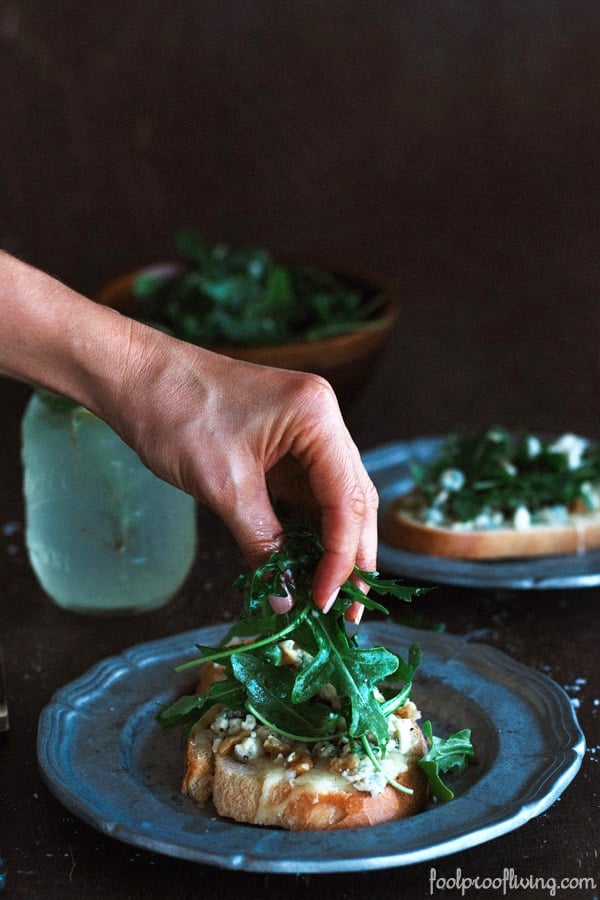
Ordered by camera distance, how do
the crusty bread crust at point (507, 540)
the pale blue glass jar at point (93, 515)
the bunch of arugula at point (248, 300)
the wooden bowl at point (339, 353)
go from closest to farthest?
the pale blue glass jar at point (93, 515)
the crusty bread crust at point (507, 540)
the wooden bowl at point (339, 353)
the bunch of arugula at point (248, 300)

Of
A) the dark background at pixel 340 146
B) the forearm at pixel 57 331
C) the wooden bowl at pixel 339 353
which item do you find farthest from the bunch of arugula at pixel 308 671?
the dark background at pixel 340 146

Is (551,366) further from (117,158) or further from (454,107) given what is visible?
(117,158)

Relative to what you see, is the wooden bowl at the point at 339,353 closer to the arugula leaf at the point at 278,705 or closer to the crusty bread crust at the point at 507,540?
the crusty bread crust at the point at 507,540

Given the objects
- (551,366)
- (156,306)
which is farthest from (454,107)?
(156,306)

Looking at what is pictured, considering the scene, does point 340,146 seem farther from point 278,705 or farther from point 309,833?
point 309,833

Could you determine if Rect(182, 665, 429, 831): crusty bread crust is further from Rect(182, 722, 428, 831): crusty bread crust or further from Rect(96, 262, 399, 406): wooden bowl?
Rect(96, 262, 399, 406): wooden bowl

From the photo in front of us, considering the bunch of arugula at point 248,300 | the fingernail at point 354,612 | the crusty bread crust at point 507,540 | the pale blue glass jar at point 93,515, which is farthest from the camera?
the bunch of arugula at point 248,300

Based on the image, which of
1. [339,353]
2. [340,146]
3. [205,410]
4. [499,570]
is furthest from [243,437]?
[340,146]

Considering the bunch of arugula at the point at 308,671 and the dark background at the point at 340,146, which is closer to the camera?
the bunch of arugula at the point at 308,671
